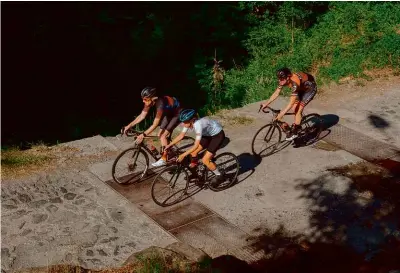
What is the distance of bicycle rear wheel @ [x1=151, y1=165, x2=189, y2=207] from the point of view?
9.19m

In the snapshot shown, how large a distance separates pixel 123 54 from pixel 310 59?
8.75 m

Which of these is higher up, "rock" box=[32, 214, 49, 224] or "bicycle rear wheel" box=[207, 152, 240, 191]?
"bicycle rear wheel" box=[207, 152, 240, 191]

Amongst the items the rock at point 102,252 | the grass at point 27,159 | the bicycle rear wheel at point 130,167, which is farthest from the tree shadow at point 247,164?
the grass at point 27,159

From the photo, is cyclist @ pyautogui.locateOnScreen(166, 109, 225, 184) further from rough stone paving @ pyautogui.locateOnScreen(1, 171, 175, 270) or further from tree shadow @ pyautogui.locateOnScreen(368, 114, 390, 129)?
tree shadow @ pyautogui.locateOnScreen(368, 114, 390, 129)

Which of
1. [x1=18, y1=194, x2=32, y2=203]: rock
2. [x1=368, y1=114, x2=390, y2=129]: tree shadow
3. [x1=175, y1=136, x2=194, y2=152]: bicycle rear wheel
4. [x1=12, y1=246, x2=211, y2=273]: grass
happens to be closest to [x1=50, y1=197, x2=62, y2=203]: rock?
[x1=18, y1=194, x2=32, y2=203]: rock

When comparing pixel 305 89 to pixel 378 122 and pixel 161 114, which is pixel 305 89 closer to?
pixel 378 122

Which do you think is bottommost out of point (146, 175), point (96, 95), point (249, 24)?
point (96, 95)

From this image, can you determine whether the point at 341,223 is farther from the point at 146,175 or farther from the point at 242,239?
the point at 146,175

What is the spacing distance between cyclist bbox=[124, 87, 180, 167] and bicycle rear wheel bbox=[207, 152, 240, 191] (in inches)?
45.2

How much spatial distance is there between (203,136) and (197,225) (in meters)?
1.64

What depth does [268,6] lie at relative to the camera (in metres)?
22.5

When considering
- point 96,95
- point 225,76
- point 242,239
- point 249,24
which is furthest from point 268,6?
point 242,239

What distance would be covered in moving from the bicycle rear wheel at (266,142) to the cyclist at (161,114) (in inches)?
87.0

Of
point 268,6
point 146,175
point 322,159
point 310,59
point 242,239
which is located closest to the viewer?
point 242,239
